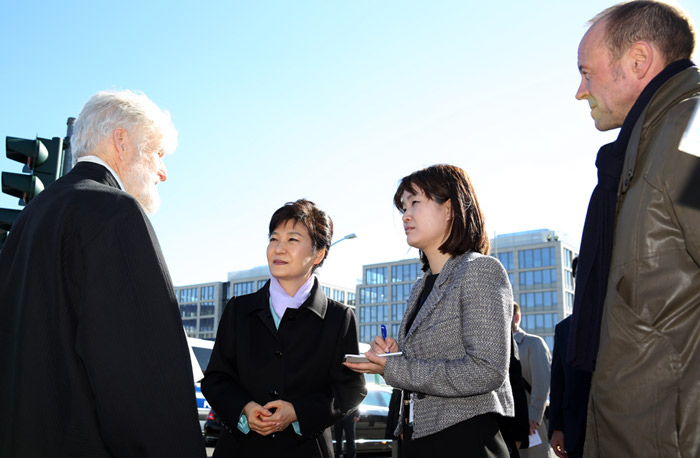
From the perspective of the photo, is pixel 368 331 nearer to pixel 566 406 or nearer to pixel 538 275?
pixel 538 275

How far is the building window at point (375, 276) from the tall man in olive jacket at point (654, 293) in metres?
109

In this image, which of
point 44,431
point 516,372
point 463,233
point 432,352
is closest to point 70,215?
point 44,431

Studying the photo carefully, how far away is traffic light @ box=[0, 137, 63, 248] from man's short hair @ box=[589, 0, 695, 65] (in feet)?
19.6

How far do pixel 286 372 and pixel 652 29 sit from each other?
2.33 meters

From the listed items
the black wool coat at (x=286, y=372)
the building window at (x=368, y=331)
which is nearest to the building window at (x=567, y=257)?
the building window at (x=368, y=331)

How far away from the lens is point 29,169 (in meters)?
6.53

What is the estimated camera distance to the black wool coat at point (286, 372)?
3076mm

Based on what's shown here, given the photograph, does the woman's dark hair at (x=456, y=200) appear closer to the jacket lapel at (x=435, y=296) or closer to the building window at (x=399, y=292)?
the jacket lapel at (x=435, y=296)

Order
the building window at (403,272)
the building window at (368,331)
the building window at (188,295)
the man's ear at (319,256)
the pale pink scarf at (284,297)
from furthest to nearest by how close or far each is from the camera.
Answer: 1. the building window at (188,295)
2. the building window at (368,331)
3. the building window at (403,272)
4. the man's ear at (319,256)
5. the pale pink scarf at (284,297)

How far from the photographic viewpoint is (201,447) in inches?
74.8

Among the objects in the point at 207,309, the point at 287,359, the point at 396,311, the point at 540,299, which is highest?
the point at 287,359

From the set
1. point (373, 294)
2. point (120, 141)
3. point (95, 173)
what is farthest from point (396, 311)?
point (95, 173)

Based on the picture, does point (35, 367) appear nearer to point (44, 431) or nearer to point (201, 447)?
point (44, 431)

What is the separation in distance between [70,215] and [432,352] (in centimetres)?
154
